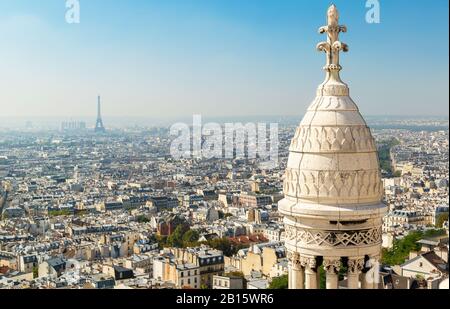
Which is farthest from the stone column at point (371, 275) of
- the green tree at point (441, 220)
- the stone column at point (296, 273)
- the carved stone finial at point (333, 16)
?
the green tree at point (441, 220)

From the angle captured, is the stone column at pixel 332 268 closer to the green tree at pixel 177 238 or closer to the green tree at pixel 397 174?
the green tree at pixel 177 238

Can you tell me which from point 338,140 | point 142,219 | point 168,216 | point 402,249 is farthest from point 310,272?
point 142,219

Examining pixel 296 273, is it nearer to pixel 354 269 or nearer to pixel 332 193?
pixel 354 269

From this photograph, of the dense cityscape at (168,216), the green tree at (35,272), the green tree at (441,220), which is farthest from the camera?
the green tree at (441,220)

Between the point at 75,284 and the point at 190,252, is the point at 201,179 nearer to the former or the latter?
the point at 190,252
